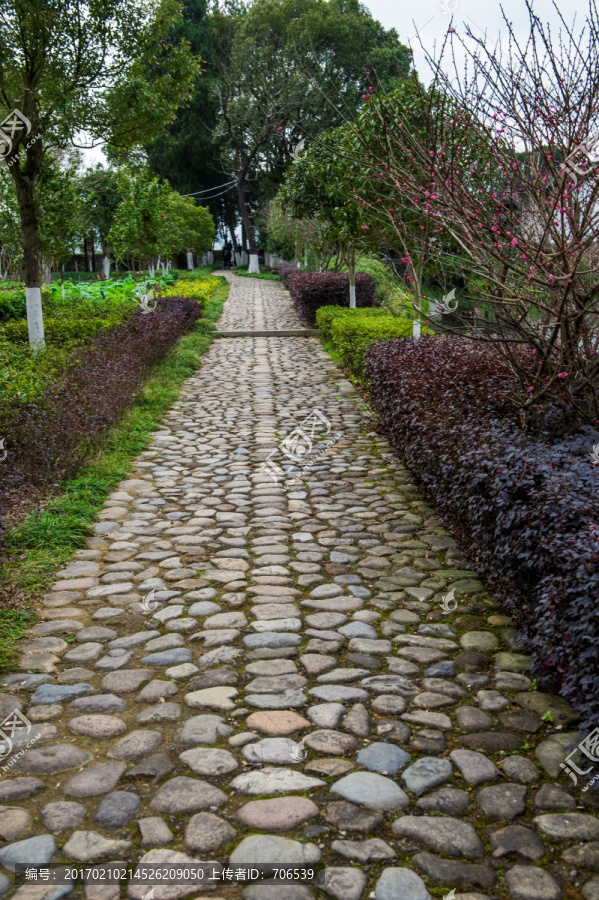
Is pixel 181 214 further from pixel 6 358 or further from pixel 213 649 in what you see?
pixel 213 649

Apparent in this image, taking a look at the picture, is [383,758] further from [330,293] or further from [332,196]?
[330,293]

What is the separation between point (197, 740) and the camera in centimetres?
295

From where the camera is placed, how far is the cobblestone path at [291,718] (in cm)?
236

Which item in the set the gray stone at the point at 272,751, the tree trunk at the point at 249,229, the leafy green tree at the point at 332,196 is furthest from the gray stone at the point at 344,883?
the tree trunk at the point at 249,229

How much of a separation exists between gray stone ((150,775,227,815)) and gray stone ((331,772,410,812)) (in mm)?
429

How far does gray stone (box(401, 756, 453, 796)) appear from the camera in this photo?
2676 millimetres

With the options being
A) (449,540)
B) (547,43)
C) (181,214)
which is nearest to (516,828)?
(449,540)

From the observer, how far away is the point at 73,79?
10797 mm

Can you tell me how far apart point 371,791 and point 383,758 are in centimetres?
21

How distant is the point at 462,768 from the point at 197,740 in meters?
1.03

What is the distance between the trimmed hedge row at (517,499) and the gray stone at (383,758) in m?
0.67

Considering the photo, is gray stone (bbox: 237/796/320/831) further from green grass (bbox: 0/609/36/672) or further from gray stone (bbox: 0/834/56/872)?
green grass (bbox: 0/609/36/672)

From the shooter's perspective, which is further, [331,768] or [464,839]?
[331,768]

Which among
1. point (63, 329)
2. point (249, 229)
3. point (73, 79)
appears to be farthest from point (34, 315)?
point (249, 229)
